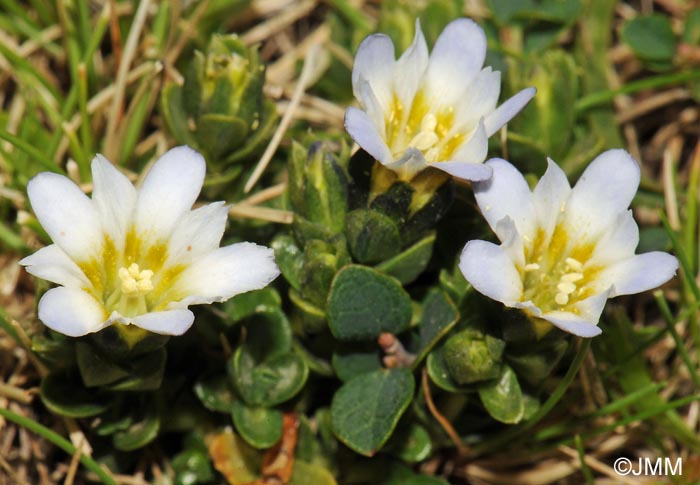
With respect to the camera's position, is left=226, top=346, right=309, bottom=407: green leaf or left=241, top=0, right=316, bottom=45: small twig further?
left=241, top=0, right=316, bottom=45: small twig

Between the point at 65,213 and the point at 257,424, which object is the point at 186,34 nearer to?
the point at 65,213

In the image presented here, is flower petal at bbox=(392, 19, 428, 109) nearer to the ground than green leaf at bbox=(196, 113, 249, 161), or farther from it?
farther from it

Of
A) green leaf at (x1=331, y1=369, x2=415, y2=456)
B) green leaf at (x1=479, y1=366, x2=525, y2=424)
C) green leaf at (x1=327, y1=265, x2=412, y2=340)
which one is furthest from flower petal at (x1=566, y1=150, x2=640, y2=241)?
green leaf at (x1=331, y1=369, x2=415, y2=456)

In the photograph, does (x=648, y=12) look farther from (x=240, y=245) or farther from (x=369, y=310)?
(x=240, y=245)

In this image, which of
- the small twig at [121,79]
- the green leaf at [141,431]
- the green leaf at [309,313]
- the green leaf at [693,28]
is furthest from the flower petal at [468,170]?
the green leaf at [693,28]

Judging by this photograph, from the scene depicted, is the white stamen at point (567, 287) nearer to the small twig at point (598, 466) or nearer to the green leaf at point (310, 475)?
the small twig at point (598, 466)

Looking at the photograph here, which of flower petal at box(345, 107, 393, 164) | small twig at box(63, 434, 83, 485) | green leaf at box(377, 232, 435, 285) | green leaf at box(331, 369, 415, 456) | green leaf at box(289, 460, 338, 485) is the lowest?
green leaf at box(289, 460, 338, 485)

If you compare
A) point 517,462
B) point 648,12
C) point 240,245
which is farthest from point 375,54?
point 648,12

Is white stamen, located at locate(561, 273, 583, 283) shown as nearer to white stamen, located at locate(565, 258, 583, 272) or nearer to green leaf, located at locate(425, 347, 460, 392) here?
white stamen, located at locate(565, 258, 583, 272)
